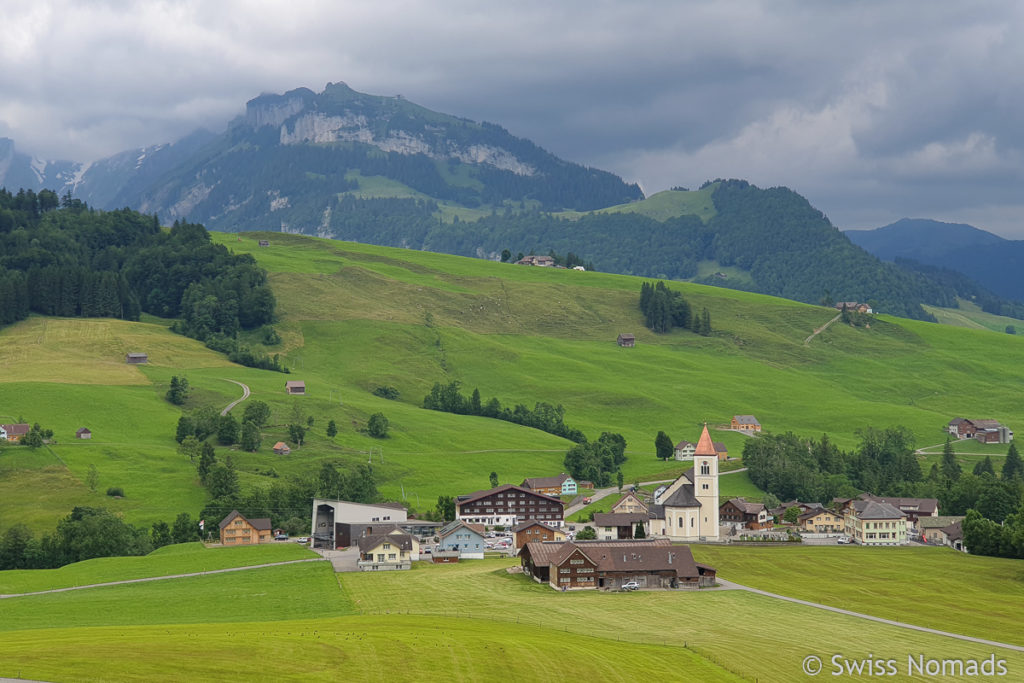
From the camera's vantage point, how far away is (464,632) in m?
65.5

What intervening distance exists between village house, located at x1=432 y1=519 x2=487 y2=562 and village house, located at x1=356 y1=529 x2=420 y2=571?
683 cm

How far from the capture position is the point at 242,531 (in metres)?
119

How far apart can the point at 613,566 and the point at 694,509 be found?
3277 centimetres

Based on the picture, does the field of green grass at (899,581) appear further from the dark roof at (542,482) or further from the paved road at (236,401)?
the paved road at (236,401)

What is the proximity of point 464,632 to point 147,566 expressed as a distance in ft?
152

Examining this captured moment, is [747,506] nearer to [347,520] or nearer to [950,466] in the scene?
[950,466]

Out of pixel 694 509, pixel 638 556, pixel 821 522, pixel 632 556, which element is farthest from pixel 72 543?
pixel 821 522

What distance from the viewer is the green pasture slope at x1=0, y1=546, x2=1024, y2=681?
2189 inches

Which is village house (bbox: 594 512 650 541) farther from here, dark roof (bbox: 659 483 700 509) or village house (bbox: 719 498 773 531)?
village house (bbox: 719 498 773 531)

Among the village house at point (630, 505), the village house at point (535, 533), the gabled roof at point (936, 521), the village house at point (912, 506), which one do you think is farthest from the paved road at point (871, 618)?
the village house at point (912, 506)

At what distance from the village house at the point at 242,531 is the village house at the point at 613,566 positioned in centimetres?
3822

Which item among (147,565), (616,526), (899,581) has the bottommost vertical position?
(899,581)

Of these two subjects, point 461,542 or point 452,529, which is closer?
point 452,529

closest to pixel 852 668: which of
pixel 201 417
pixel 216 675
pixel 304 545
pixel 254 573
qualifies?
pixel 216 675
